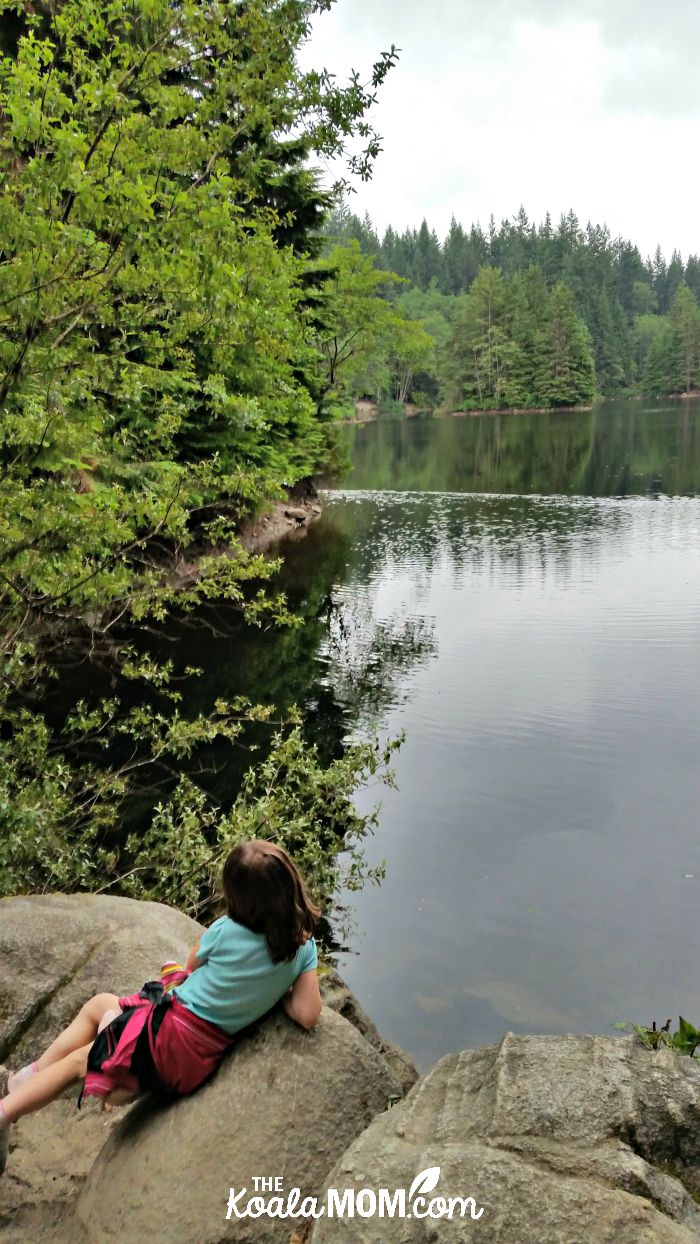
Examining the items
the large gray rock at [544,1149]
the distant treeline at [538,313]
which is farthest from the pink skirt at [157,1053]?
the distant treeline at [538,313]

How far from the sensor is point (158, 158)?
4.76 metres

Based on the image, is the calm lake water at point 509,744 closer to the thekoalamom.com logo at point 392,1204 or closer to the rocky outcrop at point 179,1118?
the rocky outcrop at point 179,1118

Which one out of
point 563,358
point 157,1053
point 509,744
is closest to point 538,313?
point 563,358

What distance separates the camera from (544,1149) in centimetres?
272

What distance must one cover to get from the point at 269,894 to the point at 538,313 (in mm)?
102429

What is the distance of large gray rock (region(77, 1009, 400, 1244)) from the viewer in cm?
303

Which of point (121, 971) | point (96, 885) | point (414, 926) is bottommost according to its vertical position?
point (414, 926)

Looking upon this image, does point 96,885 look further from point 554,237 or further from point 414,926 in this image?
point 554,237

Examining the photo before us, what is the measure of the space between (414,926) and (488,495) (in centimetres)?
3004

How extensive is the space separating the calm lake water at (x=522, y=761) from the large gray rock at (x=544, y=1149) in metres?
3.93

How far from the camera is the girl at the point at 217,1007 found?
342cm

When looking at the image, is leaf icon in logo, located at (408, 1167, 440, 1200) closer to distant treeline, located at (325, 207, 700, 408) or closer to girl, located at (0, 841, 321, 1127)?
girl, located at (0, 841, 321, 1127)

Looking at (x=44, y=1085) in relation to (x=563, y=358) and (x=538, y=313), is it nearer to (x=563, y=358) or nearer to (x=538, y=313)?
(x=563, y=358)

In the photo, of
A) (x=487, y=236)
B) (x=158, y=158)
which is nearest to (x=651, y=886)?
(x=158, y=158)
